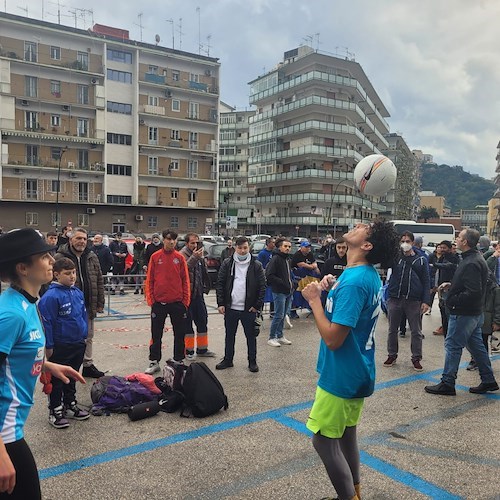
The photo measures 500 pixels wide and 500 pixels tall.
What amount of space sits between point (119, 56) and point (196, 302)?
4841 cm

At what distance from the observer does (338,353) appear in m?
2.67

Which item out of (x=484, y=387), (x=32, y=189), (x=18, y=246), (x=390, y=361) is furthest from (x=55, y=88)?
(x=18, y=246)

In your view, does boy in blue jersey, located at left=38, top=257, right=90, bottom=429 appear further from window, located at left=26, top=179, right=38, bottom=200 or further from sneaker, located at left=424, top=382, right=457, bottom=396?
window, located at left=26, top=179, right=38, bottom=200

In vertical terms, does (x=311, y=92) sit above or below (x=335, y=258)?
above

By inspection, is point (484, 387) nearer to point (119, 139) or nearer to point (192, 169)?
point (119, 139)

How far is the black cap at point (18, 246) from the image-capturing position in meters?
2.06

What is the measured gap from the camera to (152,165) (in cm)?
5088

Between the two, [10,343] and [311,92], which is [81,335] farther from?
[311,92]

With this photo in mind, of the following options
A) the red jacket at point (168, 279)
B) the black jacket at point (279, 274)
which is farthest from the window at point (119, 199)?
the red jacket at point (168, 279)

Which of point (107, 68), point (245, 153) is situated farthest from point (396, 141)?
point (107, 68)

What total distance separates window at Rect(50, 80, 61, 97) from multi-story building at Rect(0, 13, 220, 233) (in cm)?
10

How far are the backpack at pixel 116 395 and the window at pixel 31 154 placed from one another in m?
45.8

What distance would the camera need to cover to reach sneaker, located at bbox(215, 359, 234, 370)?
20.8ft

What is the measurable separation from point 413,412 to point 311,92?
60991 mm
